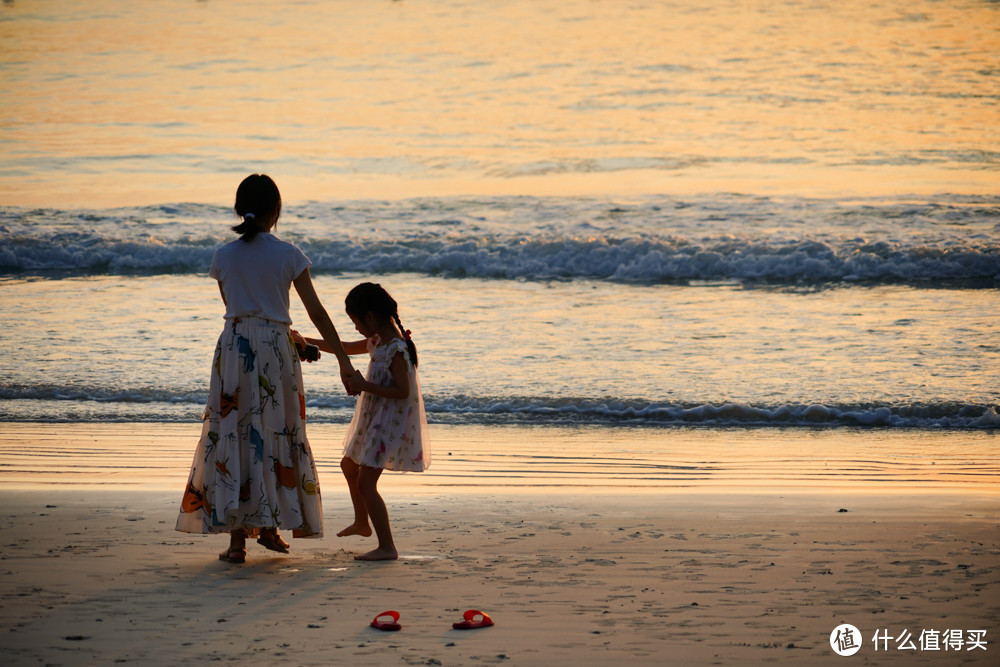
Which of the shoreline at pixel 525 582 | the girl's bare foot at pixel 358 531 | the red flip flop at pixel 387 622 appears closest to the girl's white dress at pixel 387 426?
the girl's bare foot at pixel 358 531

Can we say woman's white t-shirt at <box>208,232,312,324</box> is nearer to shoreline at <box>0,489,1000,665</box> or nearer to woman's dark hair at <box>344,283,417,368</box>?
woman's dark hair at <box>344,283,417,368</box>

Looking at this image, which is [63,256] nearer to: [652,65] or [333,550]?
[333,550]

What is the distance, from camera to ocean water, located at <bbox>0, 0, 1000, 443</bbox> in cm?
898

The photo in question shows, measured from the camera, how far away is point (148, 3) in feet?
109

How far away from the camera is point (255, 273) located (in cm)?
411

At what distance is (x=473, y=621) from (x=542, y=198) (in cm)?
1674

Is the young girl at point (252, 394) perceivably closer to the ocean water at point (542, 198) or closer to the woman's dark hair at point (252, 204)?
the woman's dark hair at point (252, 204)

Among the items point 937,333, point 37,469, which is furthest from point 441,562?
point 937,333

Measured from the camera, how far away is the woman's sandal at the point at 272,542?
4.36 m

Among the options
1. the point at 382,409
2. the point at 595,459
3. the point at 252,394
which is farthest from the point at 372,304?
the point at 595,459

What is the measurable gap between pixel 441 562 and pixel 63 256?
14.4 meters

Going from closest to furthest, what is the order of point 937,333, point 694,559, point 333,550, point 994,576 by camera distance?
point 994,576
point 694,559
point 333,550
point 937,333

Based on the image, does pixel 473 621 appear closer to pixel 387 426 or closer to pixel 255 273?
pixel 387 426

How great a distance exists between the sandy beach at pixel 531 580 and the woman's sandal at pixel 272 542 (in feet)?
0.20
